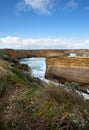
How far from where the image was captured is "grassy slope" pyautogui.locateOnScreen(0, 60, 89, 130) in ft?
13.0

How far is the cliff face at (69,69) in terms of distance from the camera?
12.8 metres

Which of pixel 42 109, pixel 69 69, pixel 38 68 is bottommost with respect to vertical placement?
pixel 38 68

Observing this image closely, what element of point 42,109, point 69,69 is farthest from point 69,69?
point 42,109

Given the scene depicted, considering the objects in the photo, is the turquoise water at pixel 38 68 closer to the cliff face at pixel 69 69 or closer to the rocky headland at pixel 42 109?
the cliff face at pixel 69 69

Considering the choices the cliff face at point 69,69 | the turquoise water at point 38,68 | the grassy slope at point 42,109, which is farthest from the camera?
the turquoise water at point 38,68

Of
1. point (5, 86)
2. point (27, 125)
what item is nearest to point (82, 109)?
point (27, 125)

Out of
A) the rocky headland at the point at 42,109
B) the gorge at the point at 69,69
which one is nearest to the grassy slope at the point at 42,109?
the rocky headland at the point at 42,109

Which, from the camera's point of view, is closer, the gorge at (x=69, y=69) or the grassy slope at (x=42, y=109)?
the grassy slope at (x=42, y=109)

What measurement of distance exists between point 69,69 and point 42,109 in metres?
9.72

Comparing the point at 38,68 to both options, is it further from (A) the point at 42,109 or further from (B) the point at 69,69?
(A) the point at 42,109

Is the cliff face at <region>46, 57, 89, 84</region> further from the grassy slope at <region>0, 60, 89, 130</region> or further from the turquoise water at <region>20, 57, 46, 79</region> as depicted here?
the grassy slope at <region>0, 60, 89, 130</region>

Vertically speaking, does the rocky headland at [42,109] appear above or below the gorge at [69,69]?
above

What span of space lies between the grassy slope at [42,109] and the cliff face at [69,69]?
26.1 feet

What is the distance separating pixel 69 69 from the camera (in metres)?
13.9
